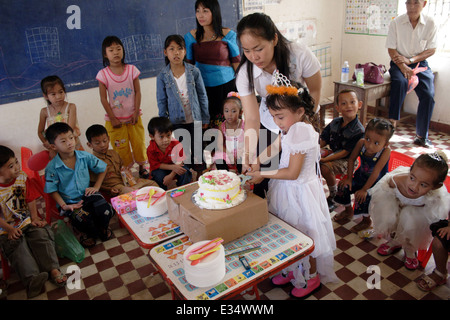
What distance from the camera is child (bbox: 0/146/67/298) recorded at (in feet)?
7.49

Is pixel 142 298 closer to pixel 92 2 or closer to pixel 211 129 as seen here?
pixel 211 129

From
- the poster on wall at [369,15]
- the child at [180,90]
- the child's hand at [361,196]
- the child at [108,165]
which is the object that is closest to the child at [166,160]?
the child at [108,165]

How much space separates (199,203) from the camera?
1.75 meters

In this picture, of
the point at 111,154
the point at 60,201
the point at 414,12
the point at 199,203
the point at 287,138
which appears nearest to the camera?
the point at 199,203

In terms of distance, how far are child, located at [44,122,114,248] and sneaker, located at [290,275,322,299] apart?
153 centimetres

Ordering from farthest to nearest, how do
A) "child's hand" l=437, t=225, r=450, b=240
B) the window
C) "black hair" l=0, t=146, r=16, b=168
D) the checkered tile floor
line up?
the window < "black hair" l=0, t=146, r=16, b=168 < the checkered tile floor < "child's hand" l=437, t=225, r=450, b=240

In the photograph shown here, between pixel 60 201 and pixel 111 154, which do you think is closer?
pixel 60 201

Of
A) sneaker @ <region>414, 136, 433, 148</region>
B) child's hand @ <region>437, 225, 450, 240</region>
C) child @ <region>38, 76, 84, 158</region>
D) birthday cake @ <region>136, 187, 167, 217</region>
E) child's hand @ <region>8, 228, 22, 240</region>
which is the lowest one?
sneaker @ <region>414, 136, 433, 148</region>

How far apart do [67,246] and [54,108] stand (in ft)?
4.70

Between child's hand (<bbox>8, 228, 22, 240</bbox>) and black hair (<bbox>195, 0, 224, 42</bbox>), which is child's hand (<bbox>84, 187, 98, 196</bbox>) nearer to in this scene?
child's hand (<bbox>8, 228, 22, 240</bbox>)

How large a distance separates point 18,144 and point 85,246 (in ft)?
5.74

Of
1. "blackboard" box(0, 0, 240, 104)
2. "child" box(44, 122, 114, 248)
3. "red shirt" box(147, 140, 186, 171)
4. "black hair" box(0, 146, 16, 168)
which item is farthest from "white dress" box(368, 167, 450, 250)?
"blackboard" box(0, 0, 240, 104)

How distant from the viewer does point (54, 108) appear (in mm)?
3332

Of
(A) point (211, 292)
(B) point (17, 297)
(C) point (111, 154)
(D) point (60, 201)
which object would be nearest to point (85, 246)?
(D) point (60, 201)
